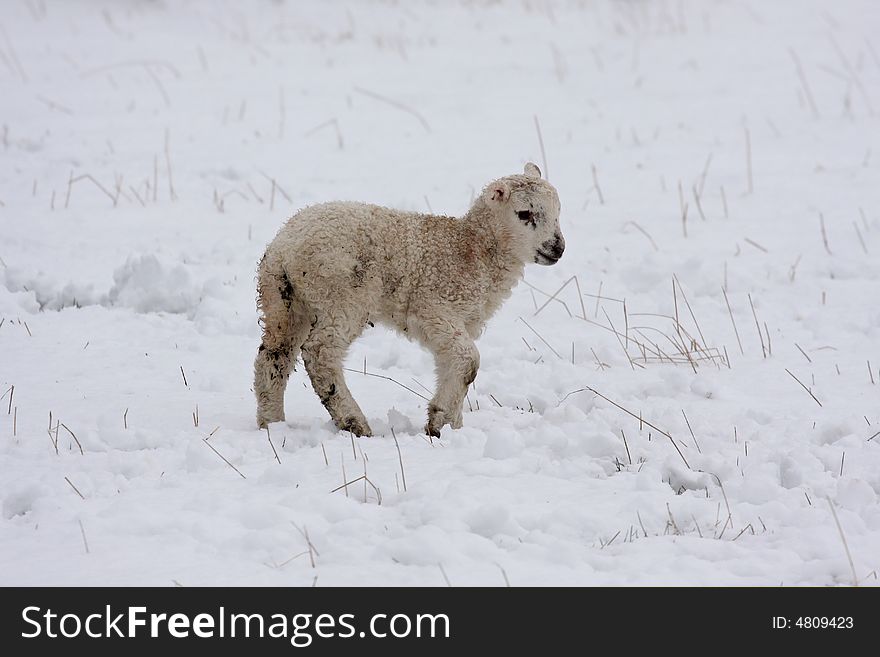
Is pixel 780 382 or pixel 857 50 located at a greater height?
pixel 857 50

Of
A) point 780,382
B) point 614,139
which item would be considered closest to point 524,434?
point 780,382

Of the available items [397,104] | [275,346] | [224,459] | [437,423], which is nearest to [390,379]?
[437,423]

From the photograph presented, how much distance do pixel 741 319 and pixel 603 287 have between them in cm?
135

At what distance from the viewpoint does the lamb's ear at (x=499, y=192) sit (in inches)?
257

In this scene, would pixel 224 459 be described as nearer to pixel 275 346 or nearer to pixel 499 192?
pixel 275 346

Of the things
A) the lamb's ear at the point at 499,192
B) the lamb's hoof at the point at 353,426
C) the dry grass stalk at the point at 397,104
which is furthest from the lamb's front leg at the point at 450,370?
the dry grass stalk at the point at 397,104

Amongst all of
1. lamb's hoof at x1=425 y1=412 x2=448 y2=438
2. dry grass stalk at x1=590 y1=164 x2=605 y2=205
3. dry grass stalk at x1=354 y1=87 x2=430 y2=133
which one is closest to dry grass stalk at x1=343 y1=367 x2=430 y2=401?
lamb's hoof at x1=425 y1=412 x2=448 y2=438

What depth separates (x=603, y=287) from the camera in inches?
367

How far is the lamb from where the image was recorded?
19.7 ft

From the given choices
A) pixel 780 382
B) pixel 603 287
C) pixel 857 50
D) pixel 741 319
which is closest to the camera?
pixel 780 382

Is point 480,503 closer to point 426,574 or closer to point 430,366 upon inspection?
point 426,574

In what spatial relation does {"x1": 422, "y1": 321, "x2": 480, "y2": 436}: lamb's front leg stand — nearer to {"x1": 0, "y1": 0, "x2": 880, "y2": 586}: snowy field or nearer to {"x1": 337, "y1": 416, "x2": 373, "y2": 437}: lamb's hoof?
{"x1": 0, "y1": 0, "x2": 880, "y2": 586}: snowy field

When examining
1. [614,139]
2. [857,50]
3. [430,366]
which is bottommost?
[430,366]

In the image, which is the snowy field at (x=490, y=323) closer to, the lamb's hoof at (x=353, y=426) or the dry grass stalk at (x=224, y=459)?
the dry grass stalk at (x=224, y=459)
